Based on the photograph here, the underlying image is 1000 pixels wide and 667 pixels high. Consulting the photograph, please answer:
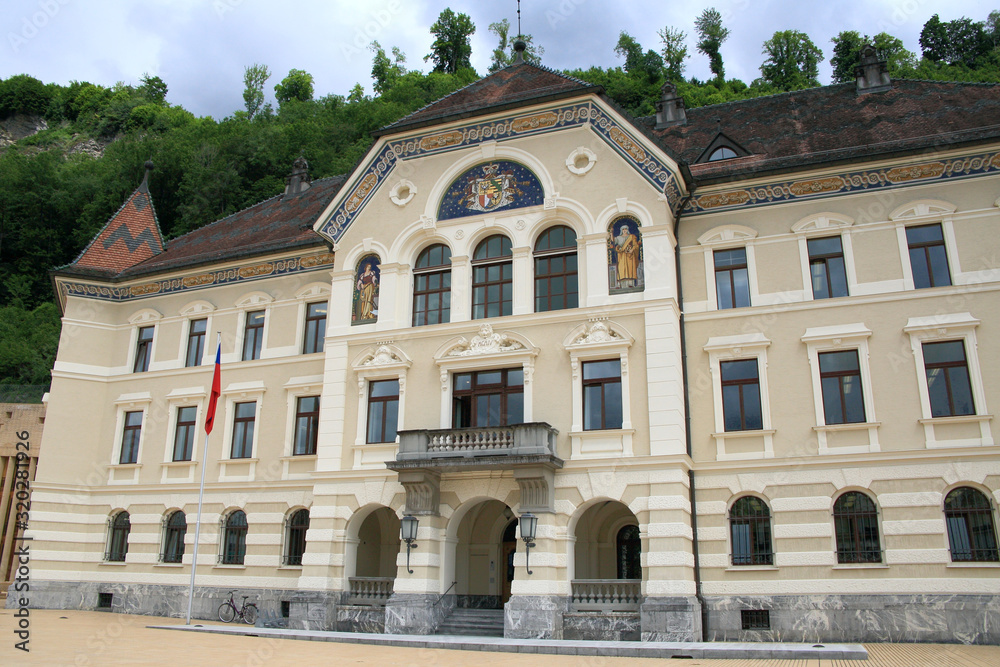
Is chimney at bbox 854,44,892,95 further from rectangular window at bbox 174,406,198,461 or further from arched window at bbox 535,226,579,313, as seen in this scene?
rectangular window at bbox 174,406,198,461

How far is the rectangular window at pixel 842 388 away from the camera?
2022 centimetres

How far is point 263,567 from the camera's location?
81.6ft

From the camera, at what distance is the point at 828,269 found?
70.4ft

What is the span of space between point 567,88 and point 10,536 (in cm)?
2392

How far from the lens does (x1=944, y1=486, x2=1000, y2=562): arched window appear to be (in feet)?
60.0

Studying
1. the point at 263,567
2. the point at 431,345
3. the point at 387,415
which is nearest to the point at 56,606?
the point at 263,567

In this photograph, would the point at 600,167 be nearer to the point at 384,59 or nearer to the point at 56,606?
the point at 56,606

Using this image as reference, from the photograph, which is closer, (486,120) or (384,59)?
(486,120)

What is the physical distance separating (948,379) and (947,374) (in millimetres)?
131

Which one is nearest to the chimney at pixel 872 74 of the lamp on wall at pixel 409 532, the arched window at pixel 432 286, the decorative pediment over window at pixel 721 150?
the decorative pediment over window at pixel 721 150

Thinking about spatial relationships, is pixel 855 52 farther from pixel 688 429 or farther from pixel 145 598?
pixel 145 598

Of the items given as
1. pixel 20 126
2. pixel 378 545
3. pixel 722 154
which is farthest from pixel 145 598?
pixel 20 126

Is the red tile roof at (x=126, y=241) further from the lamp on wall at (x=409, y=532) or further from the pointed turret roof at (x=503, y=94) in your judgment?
the lamp on wall at (x=409, y=532)

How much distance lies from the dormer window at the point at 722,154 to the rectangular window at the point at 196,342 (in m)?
17.6
